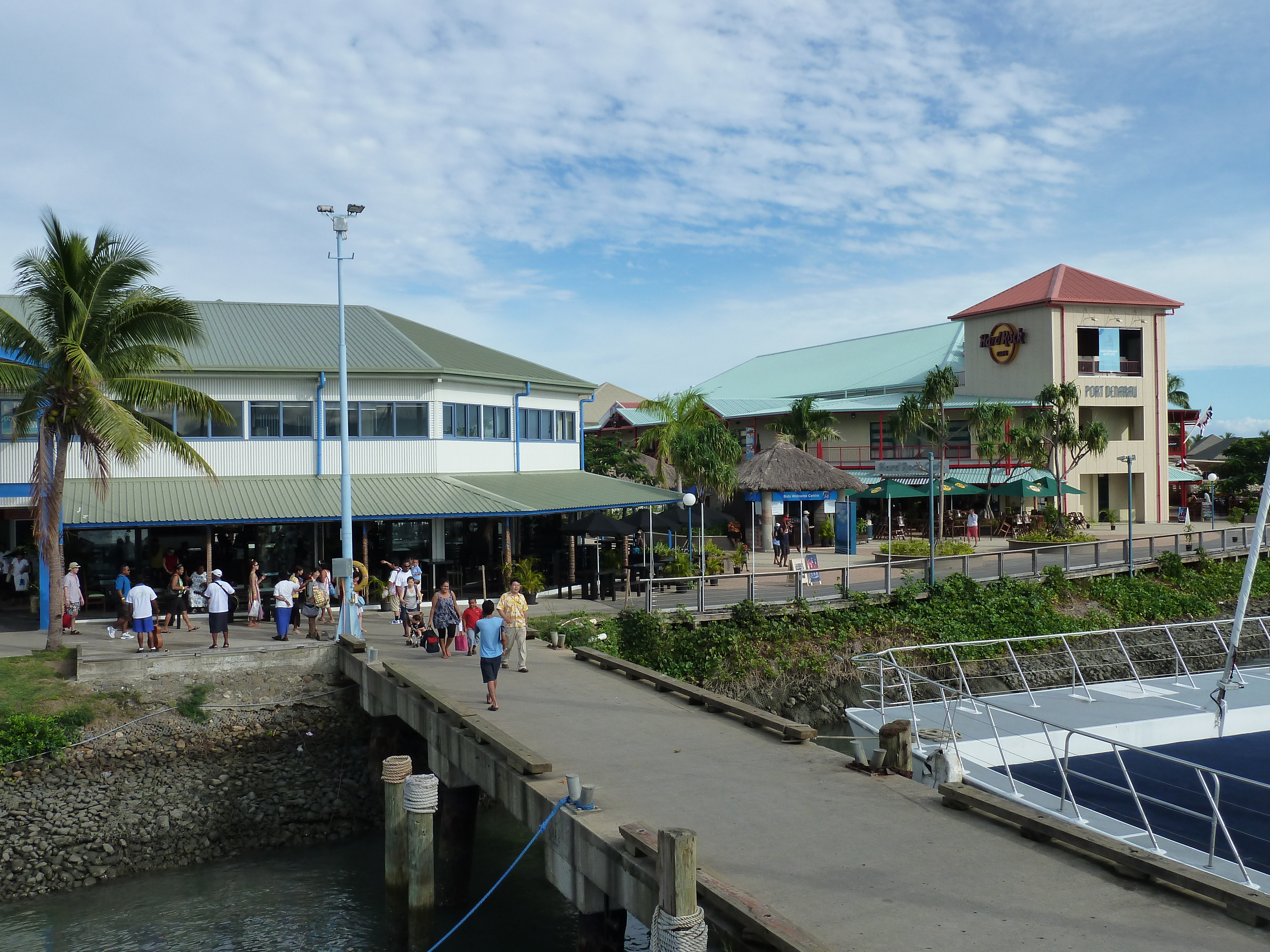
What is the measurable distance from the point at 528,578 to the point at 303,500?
19.7 ft

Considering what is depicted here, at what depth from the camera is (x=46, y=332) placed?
20.7 metres

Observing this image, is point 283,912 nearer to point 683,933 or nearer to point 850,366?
point 683,933

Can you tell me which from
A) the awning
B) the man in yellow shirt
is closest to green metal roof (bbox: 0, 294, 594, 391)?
the awning

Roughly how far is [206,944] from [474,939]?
11.6ft

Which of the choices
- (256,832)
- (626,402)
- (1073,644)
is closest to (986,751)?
(256,832)

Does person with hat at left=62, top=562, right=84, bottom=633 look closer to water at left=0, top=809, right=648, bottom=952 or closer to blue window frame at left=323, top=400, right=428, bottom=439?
blue window frame at left=323, top=400, right=428, bottom=439

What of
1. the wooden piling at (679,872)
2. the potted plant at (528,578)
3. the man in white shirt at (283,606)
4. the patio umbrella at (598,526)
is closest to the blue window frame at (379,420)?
the potted plant at (528,578)

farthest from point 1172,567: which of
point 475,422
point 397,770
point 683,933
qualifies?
point 683,933

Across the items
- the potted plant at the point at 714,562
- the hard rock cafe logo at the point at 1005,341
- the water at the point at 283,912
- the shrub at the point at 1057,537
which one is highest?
the hard rock cafe logo at the point at 1005,341

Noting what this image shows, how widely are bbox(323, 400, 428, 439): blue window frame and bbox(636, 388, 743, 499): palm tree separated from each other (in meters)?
11.7

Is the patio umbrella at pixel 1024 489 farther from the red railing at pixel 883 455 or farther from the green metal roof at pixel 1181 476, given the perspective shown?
the green metal roof at pixel 1181 476

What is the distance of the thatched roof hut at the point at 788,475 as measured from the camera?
3656cm

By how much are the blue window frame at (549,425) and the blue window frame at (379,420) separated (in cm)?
383

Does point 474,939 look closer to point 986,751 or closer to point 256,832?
point 256,832
